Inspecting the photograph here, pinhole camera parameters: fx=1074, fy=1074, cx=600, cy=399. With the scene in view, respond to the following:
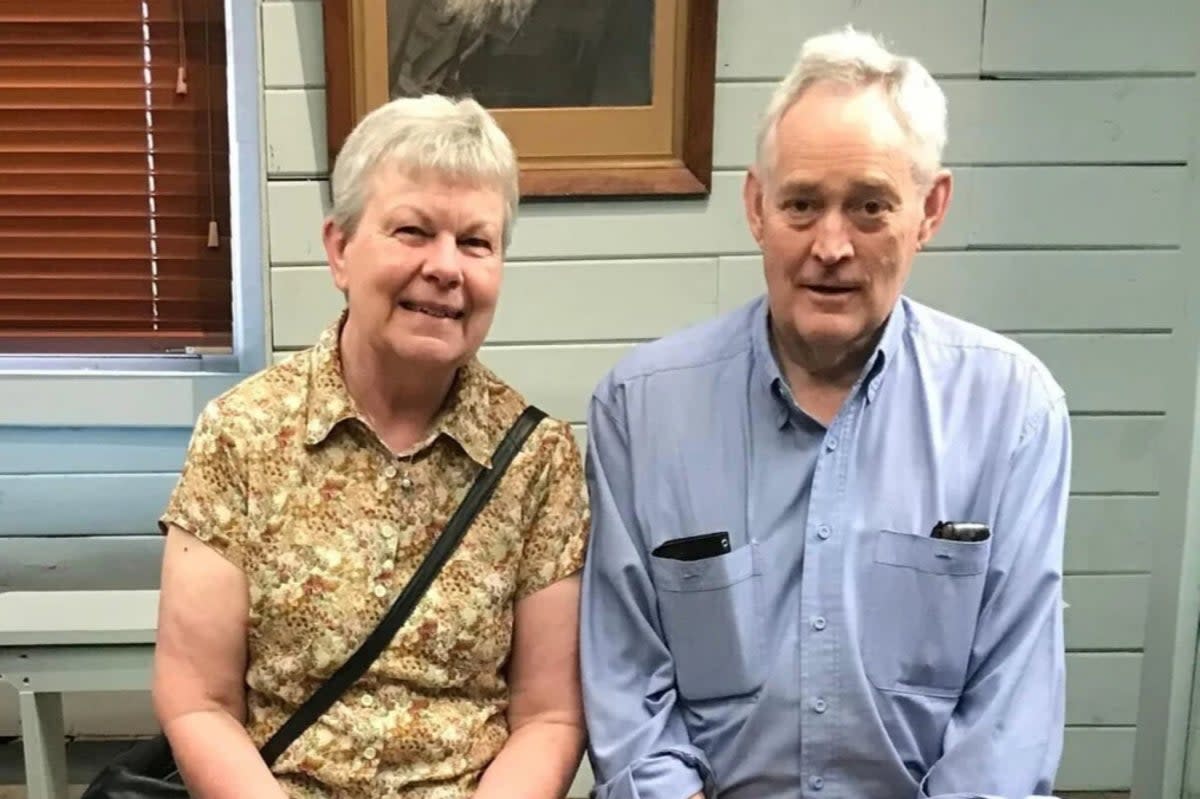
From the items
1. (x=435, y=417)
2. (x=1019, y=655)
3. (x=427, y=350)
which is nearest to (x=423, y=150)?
(x=427, y=350)

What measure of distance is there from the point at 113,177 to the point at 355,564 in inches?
49.3

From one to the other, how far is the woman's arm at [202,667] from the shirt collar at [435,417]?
7.5 inches

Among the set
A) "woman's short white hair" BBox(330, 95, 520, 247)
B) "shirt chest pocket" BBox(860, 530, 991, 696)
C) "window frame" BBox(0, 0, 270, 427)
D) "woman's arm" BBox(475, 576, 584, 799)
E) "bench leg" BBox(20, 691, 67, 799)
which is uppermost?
"woman's short white hair" BBox(330, 95, 520, 247)

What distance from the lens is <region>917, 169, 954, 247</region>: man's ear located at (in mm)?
1279

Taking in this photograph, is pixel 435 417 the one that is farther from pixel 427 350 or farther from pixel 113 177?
pixel 113 177

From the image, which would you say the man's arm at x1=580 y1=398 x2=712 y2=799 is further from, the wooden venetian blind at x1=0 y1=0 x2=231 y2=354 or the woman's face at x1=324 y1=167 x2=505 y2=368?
the wooden venetian blind at x1=0 y1=0 x2=231 y2=354

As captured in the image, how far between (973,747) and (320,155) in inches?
54.3

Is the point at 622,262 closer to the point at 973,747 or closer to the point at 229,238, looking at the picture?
the point at 229,238

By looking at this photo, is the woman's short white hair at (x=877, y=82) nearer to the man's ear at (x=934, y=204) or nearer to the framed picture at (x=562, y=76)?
the man's ear at (x=934, y=204)

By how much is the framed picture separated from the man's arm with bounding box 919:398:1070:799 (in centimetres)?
83

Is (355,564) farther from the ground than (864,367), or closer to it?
closer to it

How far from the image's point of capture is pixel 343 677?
4.12 feet

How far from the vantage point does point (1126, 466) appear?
2072mm

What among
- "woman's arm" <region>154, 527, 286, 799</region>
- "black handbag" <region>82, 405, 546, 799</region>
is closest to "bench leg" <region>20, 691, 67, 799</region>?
"black handbag" <region>82, 405, 546, 799</region>
